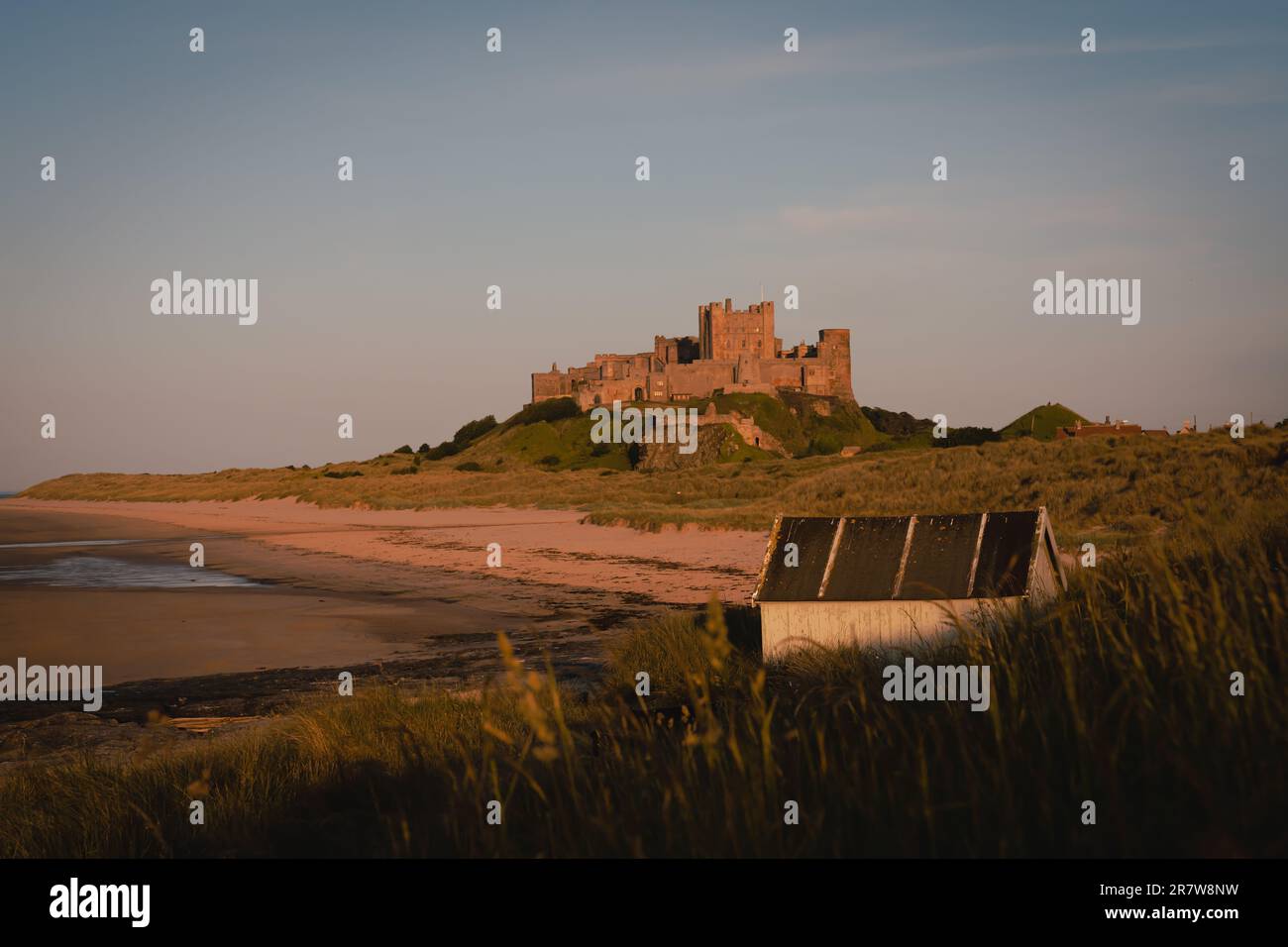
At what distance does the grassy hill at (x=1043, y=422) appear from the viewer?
3246 inches

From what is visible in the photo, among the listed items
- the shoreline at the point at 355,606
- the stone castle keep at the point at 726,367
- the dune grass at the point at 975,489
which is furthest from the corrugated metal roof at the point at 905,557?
the stone castle keep at the point at 726,367

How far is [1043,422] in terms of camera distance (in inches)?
3447

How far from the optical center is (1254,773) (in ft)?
9.91

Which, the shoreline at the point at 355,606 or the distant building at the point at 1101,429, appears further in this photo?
the distant building at the point at 1101,429

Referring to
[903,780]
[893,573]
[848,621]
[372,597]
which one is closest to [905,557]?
[893,573]

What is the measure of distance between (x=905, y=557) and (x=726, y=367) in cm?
12139

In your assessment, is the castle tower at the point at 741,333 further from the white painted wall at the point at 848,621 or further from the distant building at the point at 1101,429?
the white painted wall at the point at 848,621

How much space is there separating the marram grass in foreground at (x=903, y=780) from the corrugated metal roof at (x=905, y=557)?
11.7 ft

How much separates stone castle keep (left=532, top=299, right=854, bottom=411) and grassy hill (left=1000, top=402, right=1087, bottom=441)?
4283cm

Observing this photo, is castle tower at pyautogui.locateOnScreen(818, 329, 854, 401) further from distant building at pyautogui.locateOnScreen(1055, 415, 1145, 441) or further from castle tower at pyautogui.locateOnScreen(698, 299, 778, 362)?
distant building at pyautogui.locateOnScreen(1055, 415, 1145, 441)

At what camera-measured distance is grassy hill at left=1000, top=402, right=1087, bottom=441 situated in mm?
82438

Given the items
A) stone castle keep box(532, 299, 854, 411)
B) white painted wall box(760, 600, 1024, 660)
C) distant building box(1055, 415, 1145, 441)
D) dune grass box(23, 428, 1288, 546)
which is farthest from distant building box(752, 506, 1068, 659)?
stone castle keep box(532, 299, 854, 411)

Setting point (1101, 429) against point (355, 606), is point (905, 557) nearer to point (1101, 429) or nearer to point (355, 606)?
point (355, 606)
